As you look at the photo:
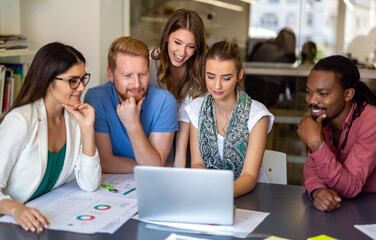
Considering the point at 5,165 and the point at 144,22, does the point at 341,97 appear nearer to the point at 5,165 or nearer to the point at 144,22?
the point at 5,165

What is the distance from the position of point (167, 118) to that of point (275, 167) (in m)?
0.60

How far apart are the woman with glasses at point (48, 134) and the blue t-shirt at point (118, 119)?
25 centimetres

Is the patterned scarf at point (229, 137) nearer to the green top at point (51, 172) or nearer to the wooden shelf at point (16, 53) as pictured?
the green top at point (51, 172)

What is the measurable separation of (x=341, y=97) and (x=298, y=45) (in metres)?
2.99

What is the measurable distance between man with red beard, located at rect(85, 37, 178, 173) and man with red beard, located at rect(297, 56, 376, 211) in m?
0.62

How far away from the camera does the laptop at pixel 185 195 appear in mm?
1505

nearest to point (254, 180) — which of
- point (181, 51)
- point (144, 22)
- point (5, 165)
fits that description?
point (181, 51)

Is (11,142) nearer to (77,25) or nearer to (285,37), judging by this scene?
(77,25)

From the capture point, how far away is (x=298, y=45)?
4973mm

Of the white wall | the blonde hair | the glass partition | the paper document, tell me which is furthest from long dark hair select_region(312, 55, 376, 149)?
the glass partition

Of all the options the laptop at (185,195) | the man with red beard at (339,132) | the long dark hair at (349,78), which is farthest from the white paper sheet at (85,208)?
the long dark hair at (349,78)

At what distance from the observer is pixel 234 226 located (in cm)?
158

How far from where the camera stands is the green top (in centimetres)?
186

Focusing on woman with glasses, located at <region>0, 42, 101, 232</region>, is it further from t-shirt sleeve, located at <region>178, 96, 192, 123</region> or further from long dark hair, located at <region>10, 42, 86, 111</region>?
t-shirt sleeve, located at <region>178, 96, 192, 123</region>
